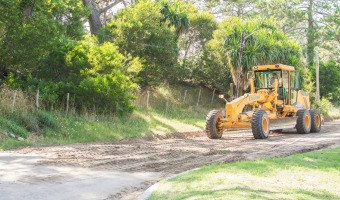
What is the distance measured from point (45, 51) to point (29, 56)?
1006 mm

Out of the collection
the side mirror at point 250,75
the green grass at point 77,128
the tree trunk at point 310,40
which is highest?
the tree trunk at point 310,40

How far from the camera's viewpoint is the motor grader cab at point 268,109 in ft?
60.5

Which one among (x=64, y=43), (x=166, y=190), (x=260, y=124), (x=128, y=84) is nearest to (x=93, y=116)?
(x=128, y=84)

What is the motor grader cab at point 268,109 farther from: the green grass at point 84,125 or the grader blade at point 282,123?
the green grass at point 84,125

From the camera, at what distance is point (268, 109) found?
2028 centimetres

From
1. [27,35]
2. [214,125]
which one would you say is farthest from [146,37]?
[214,125]

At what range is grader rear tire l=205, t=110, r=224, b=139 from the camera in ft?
60.9

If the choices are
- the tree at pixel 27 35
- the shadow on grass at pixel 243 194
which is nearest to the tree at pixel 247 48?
the tree at pixel 27 35

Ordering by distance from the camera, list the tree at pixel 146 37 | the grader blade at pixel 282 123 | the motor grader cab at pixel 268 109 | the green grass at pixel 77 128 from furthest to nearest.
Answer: the tree at pixel 146 37
the grader blade at pixel 282 123
the motor grader cab at pixel 268 109
the green grass at pixel 77 128

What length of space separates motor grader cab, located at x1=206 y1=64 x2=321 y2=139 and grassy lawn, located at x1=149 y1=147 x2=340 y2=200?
7.50 m

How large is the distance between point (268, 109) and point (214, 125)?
305cm

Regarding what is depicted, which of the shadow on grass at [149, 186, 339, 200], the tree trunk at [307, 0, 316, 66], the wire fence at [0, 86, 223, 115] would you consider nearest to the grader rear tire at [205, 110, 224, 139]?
the wire fence at [0, 86, 223, 115]

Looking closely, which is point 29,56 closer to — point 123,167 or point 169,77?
point 123,167

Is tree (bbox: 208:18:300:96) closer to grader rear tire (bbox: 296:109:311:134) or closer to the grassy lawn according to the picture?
grader rear tire (bbox: 296:109:311:134)
